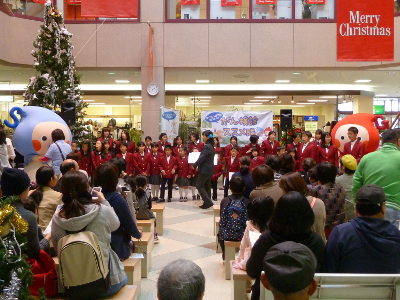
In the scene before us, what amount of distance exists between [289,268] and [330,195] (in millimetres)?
3048

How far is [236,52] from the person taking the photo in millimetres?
14531

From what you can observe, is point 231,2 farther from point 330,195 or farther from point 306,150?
point 330,195

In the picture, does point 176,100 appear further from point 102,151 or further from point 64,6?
point 102,151

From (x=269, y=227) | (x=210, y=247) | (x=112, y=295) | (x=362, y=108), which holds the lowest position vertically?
(x=210, y=247)

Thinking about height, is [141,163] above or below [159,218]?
above

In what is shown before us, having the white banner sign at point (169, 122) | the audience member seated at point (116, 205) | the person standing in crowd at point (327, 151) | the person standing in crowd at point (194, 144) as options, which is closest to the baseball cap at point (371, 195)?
the audience member seated at point (116, 205)

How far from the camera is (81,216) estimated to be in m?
3.52

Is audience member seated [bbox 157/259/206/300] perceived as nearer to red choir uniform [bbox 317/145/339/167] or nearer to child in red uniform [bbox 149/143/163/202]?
child in red uniform [bbox 149/143/163/202]

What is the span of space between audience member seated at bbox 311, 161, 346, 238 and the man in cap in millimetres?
1576

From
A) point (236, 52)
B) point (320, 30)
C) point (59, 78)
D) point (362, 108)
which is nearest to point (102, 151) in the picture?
point (59, 78)

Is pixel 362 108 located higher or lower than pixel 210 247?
higher

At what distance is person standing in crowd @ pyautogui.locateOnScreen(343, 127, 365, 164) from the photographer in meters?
10.7

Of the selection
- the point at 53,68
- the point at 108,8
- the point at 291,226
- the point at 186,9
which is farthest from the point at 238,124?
the point at 291,226

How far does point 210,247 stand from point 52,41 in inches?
295
